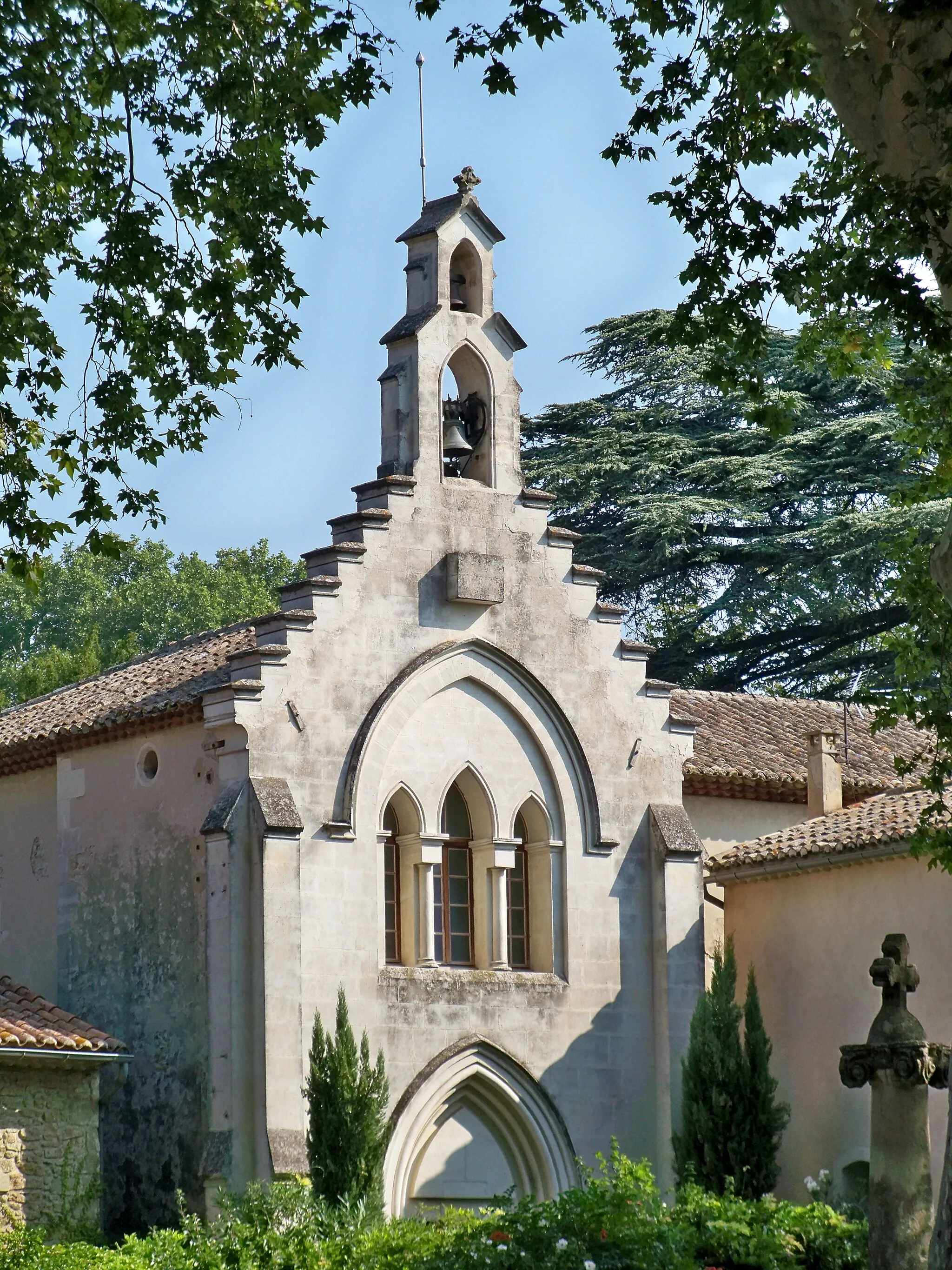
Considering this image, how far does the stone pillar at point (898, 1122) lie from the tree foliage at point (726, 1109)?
874 centimetres

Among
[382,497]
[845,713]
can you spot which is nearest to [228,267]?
[382,497]

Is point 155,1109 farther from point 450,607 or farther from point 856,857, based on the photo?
point 856,857

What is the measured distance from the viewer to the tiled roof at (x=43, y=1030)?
74.9ft

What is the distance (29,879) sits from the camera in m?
28.9

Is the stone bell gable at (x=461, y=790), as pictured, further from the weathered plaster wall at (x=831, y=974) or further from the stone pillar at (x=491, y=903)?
the weathered plaster wall at (x=831, y=974)

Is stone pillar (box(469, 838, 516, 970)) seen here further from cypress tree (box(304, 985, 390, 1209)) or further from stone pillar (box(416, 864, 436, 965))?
cypress tree (box(304, 985, 390, 1209))

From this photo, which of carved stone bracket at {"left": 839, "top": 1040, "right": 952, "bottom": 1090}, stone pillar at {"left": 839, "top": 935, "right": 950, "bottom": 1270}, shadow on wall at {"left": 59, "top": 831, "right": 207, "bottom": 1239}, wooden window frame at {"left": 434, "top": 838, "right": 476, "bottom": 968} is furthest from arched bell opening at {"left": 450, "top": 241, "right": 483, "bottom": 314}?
carved stone bracket at {"left": 839, "top": 1040, "right": 952, "bottom": 1090}

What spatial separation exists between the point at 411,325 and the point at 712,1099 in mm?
10219

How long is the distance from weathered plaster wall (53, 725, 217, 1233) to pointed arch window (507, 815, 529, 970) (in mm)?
4056

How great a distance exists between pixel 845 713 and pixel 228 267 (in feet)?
55.9

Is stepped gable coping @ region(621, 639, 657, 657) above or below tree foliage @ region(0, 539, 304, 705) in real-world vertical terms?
below

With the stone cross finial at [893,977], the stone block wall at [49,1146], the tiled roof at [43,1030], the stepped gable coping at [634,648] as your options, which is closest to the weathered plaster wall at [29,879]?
the tiled roof at [43,1030]

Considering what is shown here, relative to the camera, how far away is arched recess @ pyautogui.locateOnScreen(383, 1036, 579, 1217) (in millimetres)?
25234

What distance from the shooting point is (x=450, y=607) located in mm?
26469
